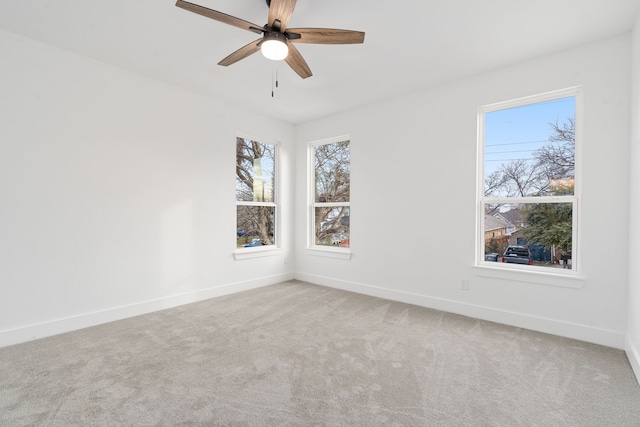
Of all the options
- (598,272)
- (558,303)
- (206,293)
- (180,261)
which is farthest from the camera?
(206,293)

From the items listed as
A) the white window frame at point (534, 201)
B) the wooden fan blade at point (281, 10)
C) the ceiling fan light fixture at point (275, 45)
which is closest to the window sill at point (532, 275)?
the white window frame at point (534, 201)

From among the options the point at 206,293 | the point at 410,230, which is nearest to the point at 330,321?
the point at 410,230

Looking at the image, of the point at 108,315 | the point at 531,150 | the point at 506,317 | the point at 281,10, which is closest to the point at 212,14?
the point at 281,10

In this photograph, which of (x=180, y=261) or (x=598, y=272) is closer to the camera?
(x=598, y=272)

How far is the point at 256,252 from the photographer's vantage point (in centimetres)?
468

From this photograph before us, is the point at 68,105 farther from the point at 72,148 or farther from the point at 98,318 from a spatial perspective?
the point at 98,318

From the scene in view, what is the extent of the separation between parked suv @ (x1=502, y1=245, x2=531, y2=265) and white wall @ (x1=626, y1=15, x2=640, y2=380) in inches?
30.3

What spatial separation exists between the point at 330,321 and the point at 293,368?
102 centimetres

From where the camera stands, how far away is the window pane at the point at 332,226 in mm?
4715

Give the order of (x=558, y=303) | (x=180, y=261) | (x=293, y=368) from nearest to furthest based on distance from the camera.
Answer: (x=293, y=368)
(x=558, y=303)
(x=180, y=261)

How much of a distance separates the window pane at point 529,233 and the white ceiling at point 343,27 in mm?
1504

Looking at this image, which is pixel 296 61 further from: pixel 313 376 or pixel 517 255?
pixel 517 255

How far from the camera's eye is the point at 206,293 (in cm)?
406

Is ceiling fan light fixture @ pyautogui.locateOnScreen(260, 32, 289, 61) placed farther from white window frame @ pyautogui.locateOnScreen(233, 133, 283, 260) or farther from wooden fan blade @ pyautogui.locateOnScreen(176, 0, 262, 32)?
white window frame @ pyautogui.locateOnScreen(233, 133, 283, 260)
